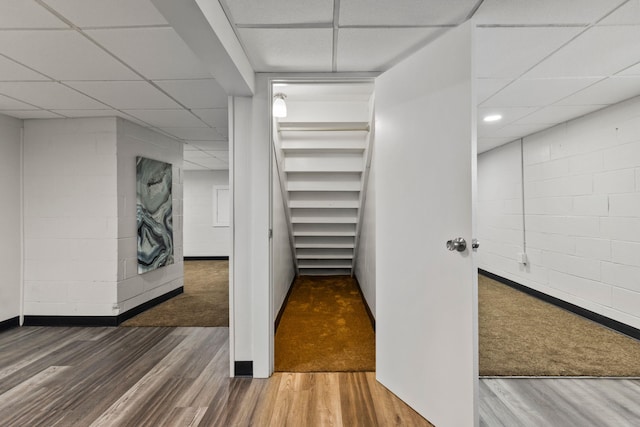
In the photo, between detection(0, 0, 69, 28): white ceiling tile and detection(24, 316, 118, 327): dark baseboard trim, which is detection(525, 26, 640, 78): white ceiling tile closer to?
detection(0, 0, 69, 28): white ceiling tile

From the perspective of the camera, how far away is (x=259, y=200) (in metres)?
1.98

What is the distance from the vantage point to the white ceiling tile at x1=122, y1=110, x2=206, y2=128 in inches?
112

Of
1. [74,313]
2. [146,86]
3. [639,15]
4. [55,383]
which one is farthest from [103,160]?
[639,15]

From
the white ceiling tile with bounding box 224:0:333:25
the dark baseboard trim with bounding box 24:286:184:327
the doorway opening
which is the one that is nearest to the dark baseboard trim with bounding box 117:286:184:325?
the dark baseboard trim with bounding box 24:286:184:327

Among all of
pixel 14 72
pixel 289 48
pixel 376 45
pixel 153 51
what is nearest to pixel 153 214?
pixel 14 72

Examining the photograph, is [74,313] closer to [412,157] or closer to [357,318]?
[357,318]

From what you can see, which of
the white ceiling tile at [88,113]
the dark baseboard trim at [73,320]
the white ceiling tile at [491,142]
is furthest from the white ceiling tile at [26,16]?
the white ceiling tile at [491,142]

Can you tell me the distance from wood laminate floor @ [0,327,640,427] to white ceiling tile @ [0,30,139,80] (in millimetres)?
2043

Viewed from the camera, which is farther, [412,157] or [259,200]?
[259,200]

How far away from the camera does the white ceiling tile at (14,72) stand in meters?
1.83

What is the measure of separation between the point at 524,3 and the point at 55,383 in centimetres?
340

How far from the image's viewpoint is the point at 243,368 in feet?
6.45

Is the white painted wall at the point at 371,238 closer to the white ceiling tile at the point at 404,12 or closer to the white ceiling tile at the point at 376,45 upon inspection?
the white ceiling tile at the point at 376,45

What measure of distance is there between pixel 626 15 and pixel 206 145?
434cm
